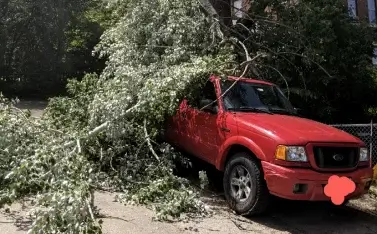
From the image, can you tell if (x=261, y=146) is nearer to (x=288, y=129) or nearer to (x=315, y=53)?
(x=288, y=129)

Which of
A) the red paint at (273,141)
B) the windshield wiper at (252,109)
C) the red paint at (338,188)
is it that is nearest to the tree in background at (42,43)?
the red paint at (273,141)

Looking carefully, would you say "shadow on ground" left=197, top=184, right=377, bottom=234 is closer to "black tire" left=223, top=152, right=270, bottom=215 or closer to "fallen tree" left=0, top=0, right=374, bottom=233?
"black tire" left=223, top=152, right=270, bottom=215

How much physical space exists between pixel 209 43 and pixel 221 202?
10.7 feet

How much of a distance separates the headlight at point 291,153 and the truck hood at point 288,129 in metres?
0.07

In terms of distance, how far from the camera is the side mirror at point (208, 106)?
659cm

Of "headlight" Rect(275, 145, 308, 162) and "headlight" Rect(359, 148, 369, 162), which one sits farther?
"headlight" Rect(359, 148, 369, 162)

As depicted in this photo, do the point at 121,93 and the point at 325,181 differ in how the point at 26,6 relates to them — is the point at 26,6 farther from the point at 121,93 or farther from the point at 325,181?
the point at 325,181

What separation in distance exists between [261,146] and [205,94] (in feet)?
5.57

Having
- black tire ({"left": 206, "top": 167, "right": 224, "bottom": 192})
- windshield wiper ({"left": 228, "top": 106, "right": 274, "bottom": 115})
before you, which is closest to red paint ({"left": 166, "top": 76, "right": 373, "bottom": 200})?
windshield wiper ({"left": 228, "top": 106, "right": 274, "bottom": 115})

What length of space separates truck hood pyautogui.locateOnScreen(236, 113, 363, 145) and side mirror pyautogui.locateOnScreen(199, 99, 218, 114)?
1.53 ft

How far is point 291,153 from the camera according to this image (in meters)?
5.37

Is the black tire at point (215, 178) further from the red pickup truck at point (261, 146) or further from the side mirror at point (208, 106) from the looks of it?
the side mirror at point (208, 106)

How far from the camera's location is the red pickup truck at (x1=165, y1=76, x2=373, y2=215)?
17.6 ft

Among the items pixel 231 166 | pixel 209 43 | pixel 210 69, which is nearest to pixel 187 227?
pixel 231 166
